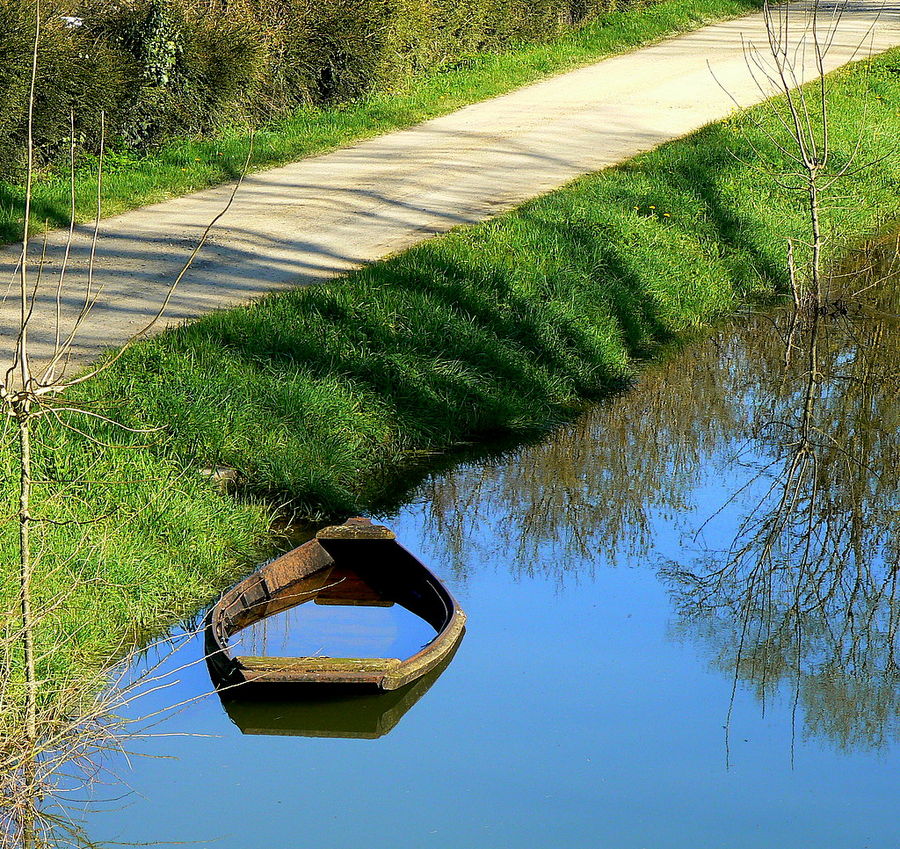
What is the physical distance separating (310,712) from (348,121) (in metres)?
10.4

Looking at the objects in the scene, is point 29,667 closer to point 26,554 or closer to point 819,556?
point 26,554

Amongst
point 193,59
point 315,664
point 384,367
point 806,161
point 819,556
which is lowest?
point 819,556

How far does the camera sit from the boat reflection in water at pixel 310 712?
5629mm

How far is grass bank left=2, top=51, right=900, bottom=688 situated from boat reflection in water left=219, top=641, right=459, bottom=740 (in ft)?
2.49

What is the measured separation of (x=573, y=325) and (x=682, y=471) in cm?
180

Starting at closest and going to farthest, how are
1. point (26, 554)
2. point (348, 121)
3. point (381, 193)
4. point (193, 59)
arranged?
point (26, 554), point (381, 193), point (193, 59), point (348, 121)

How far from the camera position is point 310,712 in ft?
18.7

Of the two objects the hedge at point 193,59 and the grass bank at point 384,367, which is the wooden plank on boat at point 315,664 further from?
the hedge at point 193,59

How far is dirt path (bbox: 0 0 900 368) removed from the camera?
9.73m

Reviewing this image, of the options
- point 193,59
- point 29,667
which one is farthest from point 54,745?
point 193,59

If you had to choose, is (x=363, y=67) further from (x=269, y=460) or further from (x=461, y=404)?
(x=269, y=460)

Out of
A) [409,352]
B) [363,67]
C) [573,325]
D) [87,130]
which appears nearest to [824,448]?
[573,325]

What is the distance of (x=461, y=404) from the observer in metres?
8.71

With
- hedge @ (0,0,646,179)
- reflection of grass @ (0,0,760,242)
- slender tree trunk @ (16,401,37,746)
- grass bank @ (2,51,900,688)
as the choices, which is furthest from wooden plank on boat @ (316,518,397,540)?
hedge @ (0,0,646,179)
